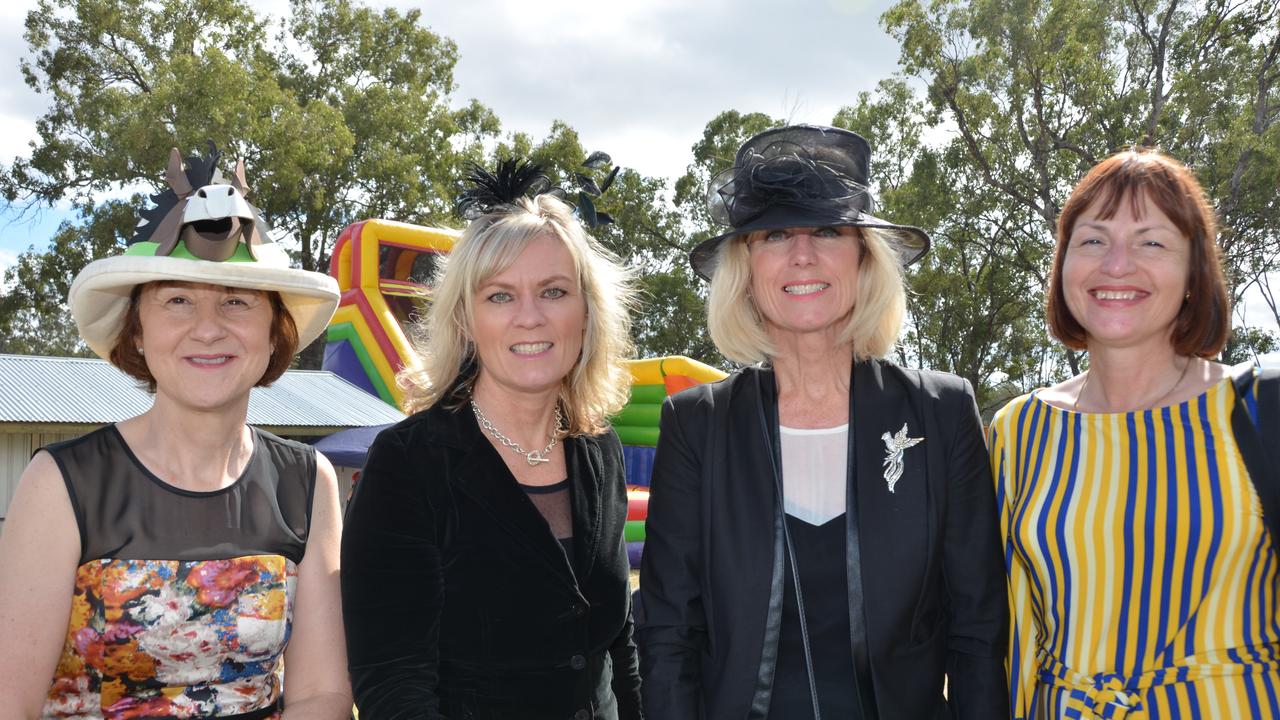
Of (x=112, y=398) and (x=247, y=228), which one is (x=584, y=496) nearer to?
(x=247, y=228)

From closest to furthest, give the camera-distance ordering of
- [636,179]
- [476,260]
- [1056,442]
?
[1056,442] < [476,260] < [636,179]

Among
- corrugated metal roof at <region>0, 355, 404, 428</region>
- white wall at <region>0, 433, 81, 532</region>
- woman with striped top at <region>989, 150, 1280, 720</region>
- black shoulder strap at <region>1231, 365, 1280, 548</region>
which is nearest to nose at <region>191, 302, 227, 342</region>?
woman with striped top at <region>989, 150, 1280, 720</region>

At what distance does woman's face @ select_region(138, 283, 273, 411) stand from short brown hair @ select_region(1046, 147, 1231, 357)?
6.82ft

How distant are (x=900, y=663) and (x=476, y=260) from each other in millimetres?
1395

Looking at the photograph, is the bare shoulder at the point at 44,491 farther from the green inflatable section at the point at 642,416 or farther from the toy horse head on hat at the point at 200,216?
the green inflatable section at the point at 642,416

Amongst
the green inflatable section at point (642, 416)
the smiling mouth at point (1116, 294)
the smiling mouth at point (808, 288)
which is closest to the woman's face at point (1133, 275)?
the smiling mouth at point (1116, 294)

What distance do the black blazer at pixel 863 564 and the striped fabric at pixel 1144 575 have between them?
99mm

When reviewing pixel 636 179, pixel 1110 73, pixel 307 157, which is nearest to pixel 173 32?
pixel 307 157

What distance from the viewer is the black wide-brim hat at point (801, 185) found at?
239 centimetres

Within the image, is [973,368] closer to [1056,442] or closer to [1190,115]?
[1190,115]

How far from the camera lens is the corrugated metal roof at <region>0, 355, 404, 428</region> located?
12.1 m

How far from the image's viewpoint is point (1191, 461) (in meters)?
2.11

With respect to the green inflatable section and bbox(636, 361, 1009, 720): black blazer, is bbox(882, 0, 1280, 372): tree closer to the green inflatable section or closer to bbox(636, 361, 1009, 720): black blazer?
the green inflatable section

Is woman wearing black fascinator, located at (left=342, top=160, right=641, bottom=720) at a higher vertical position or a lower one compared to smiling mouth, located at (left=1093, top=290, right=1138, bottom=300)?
lower
